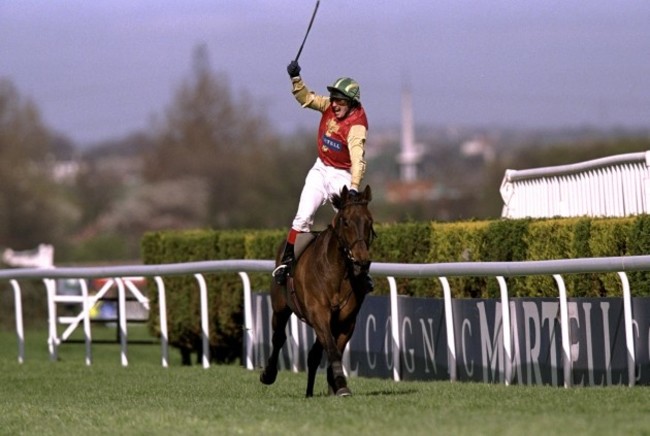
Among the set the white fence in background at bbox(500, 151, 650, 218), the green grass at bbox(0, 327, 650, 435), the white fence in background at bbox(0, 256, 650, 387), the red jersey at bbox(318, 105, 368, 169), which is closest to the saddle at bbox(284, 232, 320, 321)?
the red jersey at bbox(318, 105, 368, 169)

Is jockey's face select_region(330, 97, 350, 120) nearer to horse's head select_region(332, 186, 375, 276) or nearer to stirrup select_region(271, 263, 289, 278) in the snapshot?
horse's head select_region(332, 186, 375, 276)

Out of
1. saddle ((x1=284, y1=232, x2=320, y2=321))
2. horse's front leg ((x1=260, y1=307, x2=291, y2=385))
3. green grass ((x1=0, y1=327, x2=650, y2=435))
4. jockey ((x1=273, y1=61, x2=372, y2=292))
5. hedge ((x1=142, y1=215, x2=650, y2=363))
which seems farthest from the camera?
hedge ((x1=142, y1=215, x2=650, y2=363))

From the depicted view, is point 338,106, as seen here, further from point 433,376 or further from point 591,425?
point 591,425

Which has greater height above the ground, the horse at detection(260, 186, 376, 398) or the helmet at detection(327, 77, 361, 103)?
the helmet at detection(327, 77, 361, 103)

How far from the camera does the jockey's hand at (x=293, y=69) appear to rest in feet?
35.3

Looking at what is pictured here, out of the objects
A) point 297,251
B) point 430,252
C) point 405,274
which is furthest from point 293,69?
point 430,252

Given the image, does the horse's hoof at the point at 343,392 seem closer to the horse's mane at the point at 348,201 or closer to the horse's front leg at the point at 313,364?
the horse's front leg at the point at 313,364

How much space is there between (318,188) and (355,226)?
39.1 inches

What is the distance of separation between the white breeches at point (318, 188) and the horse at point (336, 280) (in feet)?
0.50

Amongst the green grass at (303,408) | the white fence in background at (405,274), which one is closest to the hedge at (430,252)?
the white fence in background at (405,274)

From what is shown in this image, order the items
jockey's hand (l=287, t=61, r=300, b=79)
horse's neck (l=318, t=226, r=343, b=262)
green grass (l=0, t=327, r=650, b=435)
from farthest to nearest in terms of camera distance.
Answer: jockey's hand (l=287, t=61, r=300, b=79), horse's neck (l=318, t=226, r=343, b=262), green grass (l=0, t=327, r=650, b=435)

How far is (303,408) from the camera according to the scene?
8883 millimetres

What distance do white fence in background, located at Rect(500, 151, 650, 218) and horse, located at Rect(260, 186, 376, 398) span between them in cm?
309

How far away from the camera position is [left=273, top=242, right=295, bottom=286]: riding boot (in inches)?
412
